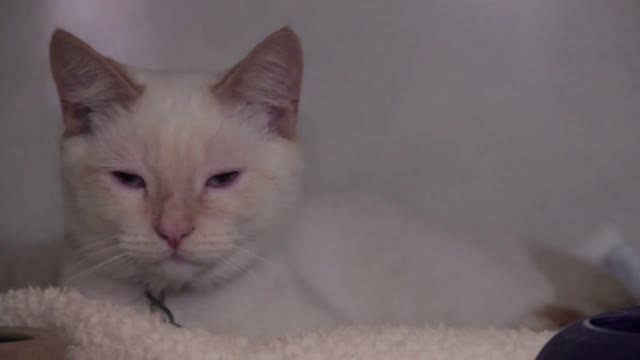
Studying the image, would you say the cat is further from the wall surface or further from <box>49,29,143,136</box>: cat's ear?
the wall surface

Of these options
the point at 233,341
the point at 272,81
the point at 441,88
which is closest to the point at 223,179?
the point at 272,81

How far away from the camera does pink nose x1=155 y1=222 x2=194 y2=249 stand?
125cm

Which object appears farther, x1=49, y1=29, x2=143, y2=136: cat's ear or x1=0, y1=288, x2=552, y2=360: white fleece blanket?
x1=49, y1=29, x2=143, y2=136: cat's ear

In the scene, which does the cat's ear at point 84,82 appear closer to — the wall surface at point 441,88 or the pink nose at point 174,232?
the pink nose at point 174,232

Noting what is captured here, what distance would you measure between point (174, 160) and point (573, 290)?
2.70 feet

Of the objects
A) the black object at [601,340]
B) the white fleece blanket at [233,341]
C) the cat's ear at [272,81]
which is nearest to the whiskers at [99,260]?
the white fleece blanket at [233,341]

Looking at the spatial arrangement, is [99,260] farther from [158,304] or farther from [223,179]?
[223,179]

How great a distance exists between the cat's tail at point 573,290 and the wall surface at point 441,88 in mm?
99

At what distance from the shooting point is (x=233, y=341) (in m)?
1.15

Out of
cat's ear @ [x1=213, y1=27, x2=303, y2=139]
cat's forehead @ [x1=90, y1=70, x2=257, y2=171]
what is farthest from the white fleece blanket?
cat's ear @ [x1=213, y1=27, x2=303, y2=139]

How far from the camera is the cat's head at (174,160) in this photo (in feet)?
4.22

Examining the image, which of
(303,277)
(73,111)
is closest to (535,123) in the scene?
(303,277)

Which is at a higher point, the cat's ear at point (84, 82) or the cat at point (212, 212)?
the cat's ear at point (84, 82)

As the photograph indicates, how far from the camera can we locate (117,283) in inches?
54.9
